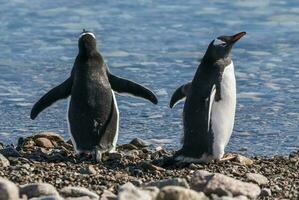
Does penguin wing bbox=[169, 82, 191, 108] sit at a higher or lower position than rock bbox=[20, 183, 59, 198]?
higher

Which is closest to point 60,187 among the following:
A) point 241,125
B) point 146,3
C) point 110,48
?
point 241,125

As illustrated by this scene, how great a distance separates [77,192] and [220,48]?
2.82 meters

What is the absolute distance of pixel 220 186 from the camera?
7.09 m

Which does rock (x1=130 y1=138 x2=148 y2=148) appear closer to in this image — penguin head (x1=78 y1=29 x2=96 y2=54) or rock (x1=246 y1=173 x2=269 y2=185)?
penguin head (x1=78 y1=29 x2=96 y2=54)

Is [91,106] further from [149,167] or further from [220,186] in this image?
[220,186]

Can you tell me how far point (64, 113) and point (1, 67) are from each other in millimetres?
2167

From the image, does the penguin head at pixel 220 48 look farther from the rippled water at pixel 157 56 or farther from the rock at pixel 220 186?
the rock at pixel 220 186

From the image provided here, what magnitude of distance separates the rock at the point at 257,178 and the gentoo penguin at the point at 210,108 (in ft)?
3.18

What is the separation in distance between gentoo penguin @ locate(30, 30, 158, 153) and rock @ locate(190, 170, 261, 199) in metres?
2.36

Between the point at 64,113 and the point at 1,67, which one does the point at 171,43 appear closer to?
the point at 1,67

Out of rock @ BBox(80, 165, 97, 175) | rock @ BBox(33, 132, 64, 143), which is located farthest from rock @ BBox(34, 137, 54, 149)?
rock @ BBox(80, 165, 97, 175)

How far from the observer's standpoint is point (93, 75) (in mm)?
9820

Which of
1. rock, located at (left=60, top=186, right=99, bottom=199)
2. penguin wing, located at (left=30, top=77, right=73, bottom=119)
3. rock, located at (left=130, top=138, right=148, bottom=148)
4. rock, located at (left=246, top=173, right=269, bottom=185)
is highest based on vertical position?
penguin wing, located at (left=30, top=77, right=73, bottom=119)

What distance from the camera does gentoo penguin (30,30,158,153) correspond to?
9633 millimetres
